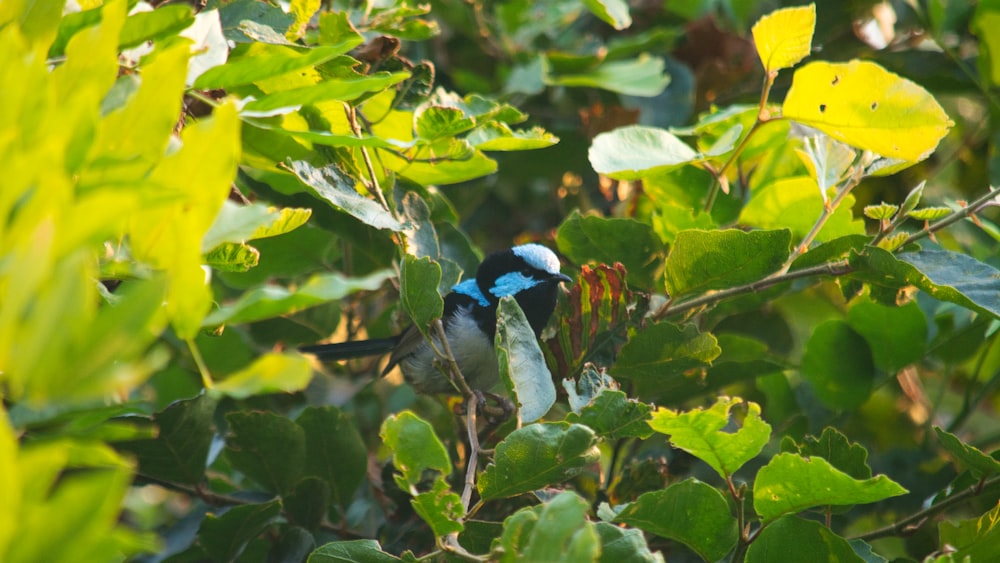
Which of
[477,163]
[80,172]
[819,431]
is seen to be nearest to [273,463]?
[477,163]

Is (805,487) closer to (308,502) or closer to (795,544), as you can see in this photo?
(795,544)

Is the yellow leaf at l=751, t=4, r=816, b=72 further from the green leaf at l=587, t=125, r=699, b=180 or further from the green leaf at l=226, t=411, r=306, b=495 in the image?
the green leaf at l=226, t=411, r=306, b=495

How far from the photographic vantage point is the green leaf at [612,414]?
159 centimetres

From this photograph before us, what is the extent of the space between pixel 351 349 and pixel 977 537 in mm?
1987

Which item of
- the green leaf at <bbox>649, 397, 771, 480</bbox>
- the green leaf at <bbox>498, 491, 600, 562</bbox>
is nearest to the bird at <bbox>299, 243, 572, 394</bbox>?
the green leaf at <bbox>649, 397, 771, 480</bbox>

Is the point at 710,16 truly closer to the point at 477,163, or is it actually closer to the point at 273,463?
the point at 477,163

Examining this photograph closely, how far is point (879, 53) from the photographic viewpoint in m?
3.40

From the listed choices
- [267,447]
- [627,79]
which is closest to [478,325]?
[627,79]

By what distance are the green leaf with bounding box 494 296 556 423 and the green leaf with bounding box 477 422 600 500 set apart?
10 centimetres

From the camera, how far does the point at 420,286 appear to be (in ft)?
5.68

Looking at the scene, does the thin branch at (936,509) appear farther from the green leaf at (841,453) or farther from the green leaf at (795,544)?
the green leaf at (795,544)

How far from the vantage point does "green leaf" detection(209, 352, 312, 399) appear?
0.94m

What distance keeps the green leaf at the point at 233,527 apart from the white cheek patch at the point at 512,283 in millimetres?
1337

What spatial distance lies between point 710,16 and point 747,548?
2.47 m
